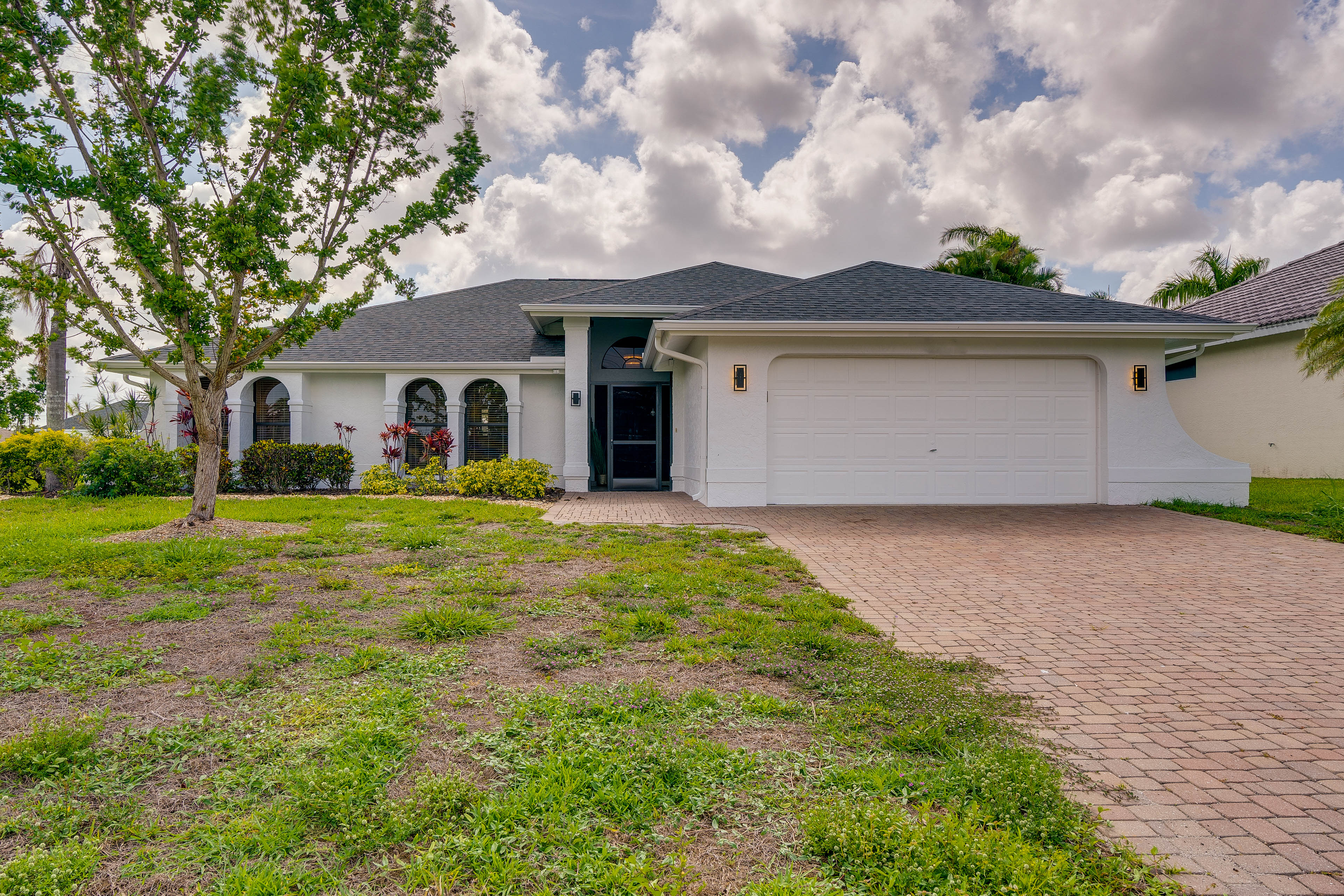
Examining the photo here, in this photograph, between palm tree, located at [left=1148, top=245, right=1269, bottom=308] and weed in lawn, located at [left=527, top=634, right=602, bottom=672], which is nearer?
weed in lawn, located at [left=527, top=634, right=602, bottom=672]

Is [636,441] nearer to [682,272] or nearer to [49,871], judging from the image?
[682,272]

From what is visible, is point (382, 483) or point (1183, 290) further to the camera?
point (1183, 290)

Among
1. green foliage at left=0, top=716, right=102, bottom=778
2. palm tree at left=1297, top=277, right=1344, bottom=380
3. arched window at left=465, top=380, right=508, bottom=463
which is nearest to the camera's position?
green foliage at left=0, top=716, right=102, bottom=778

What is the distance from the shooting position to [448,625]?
4090 mm

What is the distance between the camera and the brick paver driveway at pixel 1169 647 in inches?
83.7

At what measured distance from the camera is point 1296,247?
21.0 m

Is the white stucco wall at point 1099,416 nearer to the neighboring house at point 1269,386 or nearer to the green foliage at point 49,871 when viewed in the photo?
the neighboring house at point 1269,386

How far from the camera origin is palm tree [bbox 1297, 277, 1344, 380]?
8.96 meters

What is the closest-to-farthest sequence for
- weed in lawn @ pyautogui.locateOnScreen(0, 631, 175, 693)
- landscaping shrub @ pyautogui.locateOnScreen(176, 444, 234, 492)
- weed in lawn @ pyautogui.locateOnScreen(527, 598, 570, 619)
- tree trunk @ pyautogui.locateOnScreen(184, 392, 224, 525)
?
weed in lawn @ pyautogui.locateOnScreen(0, 631, 175, 693) < weed in lawn @ pyautogui.locateOnScreen(527, 598, 570, 619) < tree trunk @ pyautogui.locateOnScreen(184, 392, 224, 525) < landscaping shrub @ pyautogui.locateOnScreen(176, 444, 234, 492)

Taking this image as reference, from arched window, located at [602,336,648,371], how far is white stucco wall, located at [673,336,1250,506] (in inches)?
147

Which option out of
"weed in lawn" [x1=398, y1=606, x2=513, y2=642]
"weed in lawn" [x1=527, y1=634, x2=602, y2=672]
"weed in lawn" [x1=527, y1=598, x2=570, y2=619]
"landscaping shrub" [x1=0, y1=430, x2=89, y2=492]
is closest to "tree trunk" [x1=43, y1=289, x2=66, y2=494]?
"landscaping shrub" [x1=0, y1=430, x2=89, y2=492]

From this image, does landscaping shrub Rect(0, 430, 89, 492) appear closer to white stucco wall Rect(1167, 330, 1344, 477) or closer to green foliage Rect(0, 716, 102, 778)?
green foliage Rect(0, 716, 102, 778)

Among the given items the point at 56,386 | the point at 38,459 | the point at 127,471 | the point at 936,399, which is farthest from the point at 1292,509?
the point at 56,386

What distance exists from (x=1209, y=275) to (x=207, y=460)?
3016 cm
